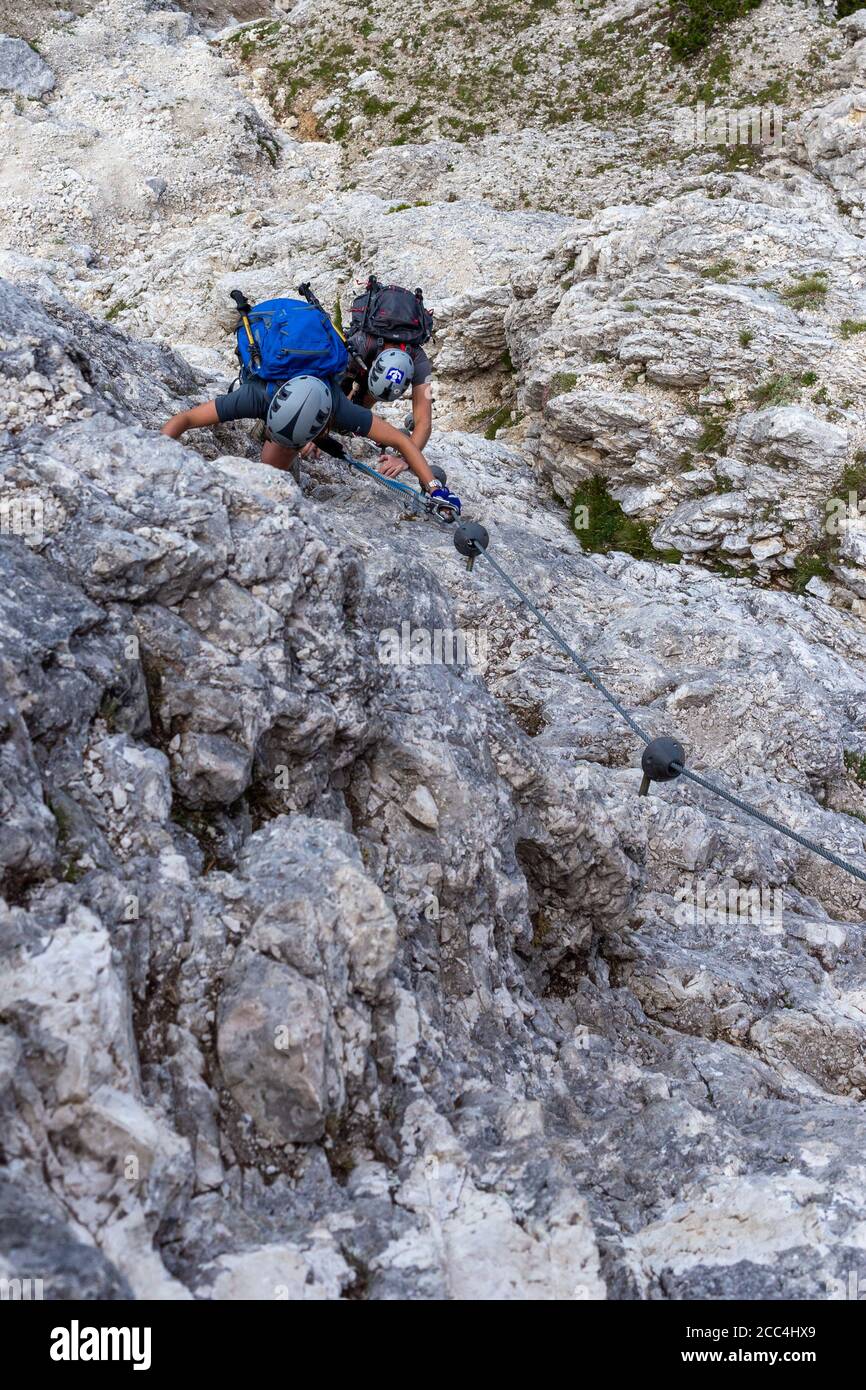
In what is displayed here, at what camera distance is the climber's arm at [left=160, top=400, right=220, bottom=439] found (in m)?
8.45

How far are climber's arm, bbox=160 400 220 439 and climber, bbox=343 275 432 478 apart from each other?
Result: 291cm

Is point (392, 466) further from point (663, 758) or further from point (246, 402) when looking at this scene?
point (663, 758)

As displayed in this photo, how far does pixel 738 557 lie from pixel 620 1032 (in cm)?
900

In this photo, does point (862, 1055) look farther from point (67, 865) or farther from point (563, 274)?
point (563, 274)

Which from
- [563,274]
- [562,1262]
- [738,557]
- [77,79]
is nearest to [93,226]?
[77,79]

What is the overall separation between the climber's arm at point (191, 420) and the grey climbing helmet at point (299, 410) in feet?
1.75

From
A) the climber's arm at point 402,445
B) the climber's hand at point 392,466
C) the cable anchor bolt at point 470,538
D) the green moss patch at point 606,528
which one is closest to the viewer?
the climber's arm at point 402,445

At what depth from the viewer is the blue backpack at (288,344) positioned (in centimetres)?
891

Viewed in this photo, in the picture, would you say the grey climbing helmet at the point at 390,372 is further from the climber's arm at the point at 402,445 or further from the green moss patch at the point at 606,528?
the green moss patch at the point at 606,528

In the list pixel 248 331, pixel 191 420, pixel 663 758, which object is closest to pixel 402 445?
pixel 248 331

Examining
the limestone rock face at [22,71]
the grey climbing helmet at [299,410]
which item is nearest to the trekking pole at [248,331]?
the grey climbing helmet at [299,410]

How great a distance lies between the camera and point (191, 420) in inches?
340

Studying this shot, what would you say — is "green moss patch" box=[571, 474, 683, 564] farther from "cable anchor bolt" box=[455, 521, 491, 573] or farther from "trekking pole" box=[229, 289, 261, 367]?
"trekking pole" box=[229, 289, 261, 367]

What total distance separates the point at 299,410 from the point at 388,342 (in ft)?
10.1
